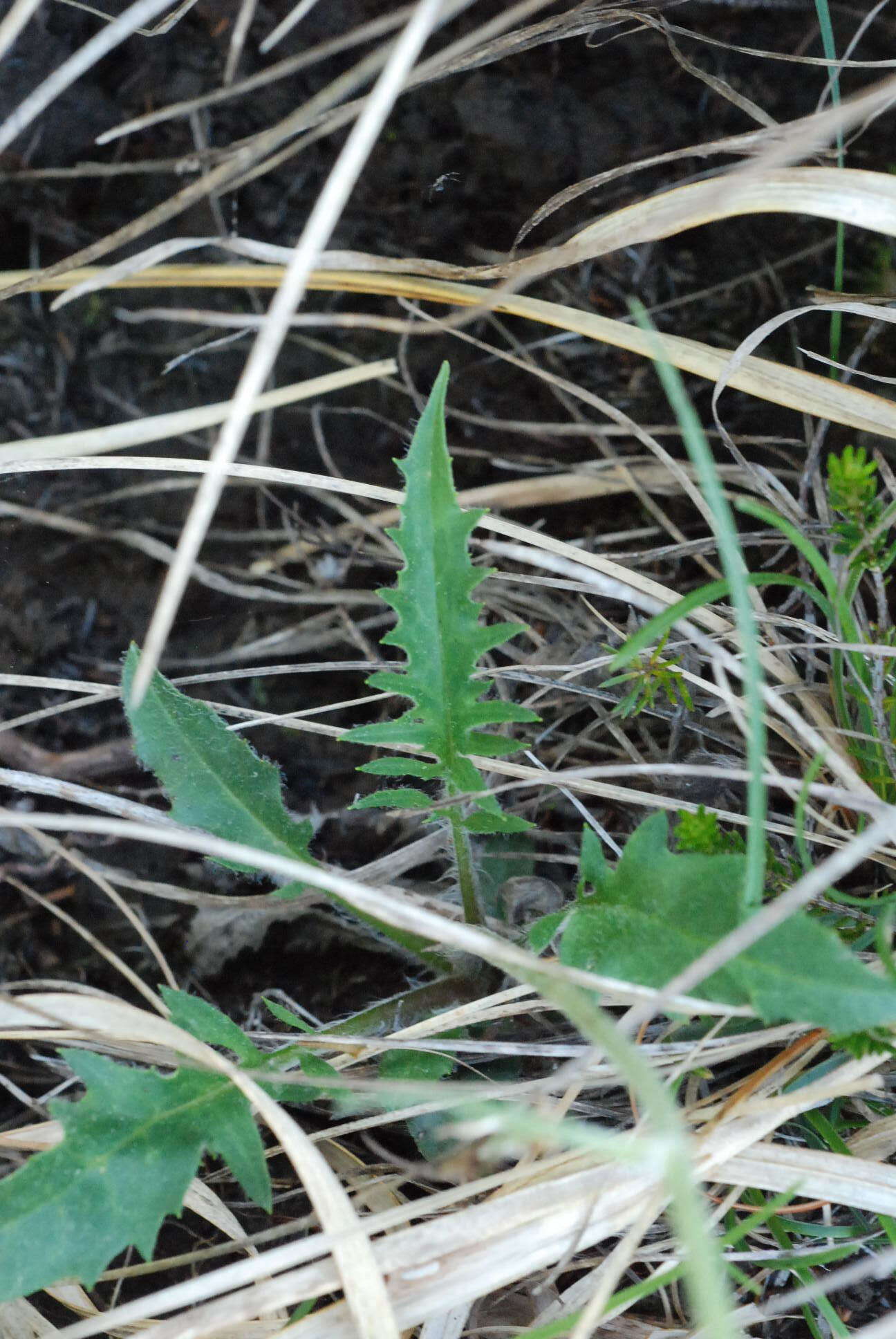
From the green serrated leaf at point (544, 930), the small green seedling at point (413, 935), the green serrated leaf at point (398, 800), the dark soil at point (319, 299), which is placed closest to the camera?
the small green seedling at point (413, 935)

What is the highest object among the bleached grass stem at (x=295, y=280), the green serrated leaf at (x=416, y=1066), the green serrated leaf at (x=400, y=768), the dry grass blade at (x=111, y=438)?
the bleached grass stem at (x=295, y=280)

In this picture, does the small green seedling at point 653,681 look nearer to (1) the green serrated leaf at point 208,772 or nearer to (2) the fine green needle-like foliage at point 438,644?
(2) the fine green needle-like foliage at point 438,644

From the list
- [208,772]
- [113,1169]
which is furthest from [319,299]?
[113,1169]

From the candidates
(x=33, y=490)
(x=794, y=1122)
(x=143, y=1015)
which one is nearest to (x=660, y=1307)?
(x=794, y=1122)

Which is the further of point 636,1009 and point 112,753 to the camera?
point 112,753

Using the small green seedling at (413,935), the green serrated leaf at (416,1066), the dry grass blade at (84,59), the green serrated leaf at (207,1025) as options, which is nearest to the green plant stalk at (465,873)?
the small green seedling at (413,935)

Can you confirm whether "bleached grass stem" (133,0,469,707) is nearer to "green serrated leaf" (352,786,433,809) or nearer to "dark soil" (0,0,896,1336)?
"green serrated leaf" (352,786,433,809)

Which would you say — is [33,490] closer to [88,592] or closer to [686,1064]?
[88,592]
